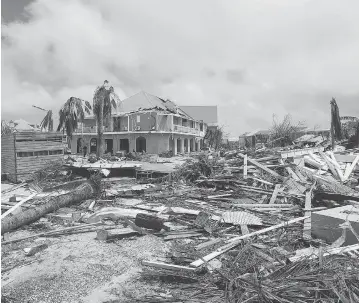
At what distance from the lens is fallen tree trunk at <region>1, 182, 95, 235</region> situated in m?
7.24

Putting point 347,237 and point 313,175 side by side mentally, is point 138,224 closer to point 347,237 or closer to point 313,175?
point 347,237

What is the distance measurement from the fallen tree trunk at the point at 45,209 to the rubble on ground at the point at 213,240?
0.09 meters

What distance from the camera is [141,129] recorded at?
41.5 m

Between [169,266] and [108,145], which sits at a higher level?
[108,145]

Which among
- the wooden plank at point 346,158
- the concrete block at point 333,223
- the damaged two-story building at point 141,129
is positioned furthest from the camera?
the damaged two-story building at point 141,129

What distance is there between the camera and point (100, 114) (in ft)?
86.9

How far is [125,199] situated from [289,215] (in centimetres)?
554

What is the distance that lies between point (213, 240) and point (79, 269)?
2.60 meters

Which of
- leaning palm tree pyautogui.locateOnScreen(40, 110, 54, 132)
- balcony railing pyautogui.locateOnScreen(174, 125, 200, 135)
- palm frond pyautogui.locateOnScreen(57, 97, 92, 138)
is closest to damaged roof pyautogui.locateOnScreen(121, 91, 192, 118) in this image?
balcony railing pyautogui.locateOnScreen(174, 125, 200, 135)

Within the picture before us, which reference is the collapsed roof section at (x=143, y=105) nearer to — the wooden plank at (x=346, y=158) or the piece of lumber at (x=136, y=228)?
the wooden plank at (x=346, y=158)

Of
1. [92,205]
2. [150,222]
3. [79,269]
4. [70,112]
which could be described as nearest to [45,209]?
[92,205]

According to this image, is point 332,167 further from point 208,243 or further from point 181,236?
point 208,243

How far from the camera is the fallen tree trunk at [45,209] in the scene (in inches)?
285

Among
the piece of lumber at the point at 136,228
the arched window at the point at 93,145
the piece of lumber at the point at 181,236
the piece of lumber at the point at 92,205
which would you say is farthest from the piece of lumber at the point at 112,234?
the arched window at the point at 93,145
